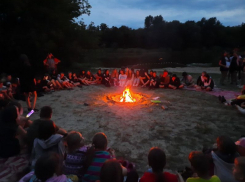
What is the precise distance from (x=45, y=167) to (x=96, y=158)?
0.77 meters

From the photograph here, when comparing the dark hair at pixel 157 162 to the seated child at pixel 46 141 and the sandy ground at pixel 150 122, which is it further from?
the seated child at pixel 46 141

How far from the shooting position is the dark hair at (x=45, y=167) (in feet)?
7.30

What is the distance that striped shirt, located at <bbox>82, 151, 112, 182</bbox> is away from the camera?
272cm

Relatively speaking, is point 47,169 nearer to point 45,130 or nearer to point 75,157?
point 75,157

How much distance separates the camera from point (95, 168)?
9.07ft

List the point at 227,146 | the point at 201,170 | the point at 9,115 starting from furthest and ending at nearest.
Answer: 1. the point at 9,115
2. the point at 227,146
3. the point at 201,170

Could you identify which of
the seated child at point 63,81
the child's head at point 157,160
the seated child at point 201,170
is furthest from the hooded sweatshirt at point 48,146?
the seated child at point 63,81

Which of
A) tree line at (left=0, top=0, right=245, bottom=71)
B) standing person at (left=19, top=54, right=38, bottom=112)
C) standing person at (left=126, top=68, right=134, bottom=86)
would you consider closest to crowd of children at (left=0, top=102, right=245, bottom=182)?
standing person at (left=19, top=54, right=38, bottom=112)

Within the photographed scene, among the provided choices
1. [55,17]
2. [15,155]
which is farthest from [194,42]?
[15,155]

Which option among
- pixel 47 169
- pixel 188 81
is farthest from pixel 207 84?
pixel 47 169

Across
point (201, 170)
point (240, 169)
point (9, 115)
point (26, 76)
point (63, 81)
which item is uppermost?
point (26, 76)

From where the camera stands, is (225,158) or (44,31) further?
(44,31)

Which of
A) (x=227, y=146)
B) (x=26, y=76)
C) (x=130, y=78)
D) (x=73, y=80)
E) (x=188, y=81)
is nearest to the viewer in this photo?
(x=227, y=146)

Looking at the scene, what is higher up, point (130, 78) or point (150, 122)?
point (130, 78)
